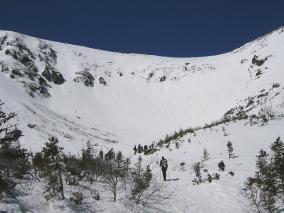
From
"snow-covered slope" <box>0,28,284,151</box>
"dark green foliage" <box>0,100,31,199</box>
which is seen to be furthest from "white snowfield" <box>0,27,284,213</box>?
"dark green foliage" <box>0,100,31,199</box>

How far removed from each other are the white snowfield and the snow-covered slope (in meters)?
0.22

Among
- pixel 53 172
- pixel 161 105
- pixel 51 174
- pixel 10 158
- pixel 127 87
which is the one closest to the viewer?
pixel 10 158


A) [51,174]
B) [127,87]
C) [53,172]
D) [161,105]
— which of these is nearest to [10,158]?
[51,174]

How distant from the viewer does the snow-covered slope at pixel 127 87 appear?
188 ft

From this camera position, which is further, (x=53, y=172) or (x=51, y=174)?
(x=53, y=172)

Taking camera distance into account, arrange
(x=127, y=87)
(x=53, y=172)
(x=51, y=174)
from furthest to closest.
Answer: (x=127, y=87) < (x=53, y=172) < (x=51, y=174)

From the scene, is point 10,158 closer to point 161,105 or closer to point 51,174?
point 51,174

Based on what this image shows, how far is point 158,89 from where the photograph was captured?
80.9 metres

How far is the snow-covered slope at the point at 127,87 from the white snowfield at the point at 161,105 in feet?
0.72

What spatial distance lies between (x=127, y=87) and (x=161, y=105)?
34.8ft

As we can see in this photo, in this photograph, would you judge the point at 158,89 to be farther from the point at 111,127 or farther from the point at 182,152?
the point at 182,152

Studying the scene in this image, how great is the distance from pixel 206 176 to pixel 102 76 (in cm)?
6874

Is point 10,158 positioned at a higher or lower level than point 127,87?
lower

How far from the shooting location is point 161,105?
73875mm
